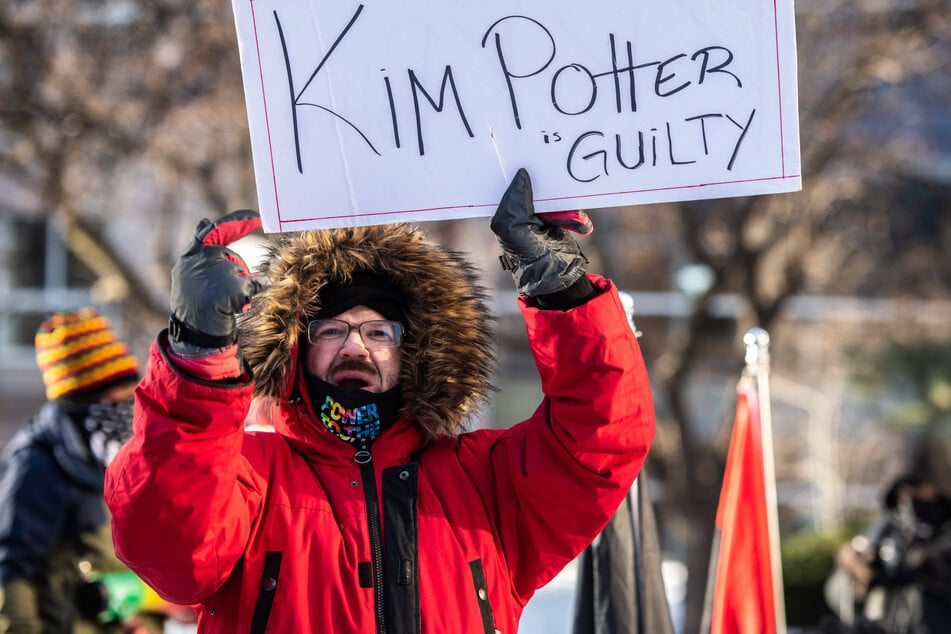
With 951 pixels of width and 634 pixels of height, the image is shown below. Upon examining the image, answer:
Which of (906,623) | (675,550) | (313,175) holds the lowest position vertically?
(675,550)

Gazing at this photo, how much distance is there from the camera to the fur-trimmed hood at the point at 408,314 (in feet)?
7.44

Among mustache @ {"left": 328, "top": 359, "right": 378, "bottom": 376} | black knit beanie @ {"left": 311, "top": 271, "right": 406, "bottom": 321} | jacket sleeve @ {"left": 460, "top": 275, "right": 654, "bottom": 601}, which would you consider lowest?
jacket sleeve @ {"left": 460, "top": 275, "right": 654, "bottom": 601}

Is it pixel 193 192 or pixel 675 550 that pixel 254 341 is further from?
pixel 675 550

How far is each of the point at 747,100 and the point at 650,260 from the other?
37.9 feet

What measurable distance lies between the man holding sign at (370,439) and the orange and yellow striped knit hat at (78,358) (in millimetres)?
1920

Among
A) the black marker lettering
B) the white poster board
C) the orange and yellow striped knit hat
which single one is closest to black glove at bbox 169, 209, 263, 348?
the white poster board

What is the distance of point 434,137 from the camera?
218 cm

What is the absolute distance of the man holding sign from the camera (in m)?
1.92

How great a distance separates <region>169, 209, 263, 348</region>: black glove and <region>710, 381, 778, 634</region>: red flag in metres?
1.88

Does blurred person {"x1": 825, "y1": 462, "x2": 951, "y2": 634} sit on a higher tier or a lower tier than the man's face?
lower

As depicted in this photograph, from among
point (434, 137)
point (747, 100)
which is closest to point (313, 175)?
point (434, 137)

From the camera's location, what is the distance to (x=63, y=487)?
3799 millimetres

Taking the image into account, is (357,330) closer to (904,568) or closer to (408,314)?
(408,314)

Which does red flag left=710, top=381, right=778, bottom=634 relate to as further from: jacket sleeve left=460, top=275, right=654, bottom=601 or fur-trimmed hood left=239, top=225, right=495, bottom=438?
fur-trimmed hood left=239, top=225, right=495, bottom=438
